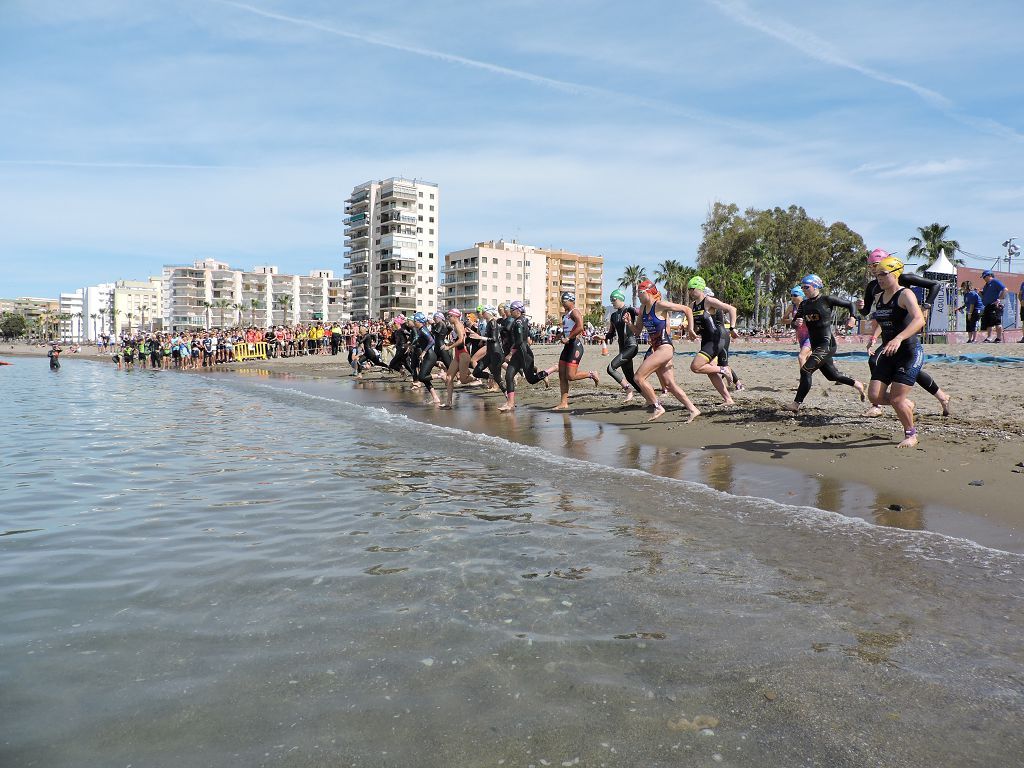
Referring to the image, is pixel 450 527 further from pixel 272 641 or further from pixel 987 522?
pixel 987 522

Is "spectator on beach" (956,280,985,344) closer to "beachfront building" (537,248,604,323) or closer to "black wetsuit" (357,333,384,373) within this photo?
"black wetsuit" (357,333,384,373)

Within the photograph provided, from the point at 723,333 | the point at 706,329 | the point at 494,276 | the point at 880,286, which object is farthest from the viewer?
the point at 494,276

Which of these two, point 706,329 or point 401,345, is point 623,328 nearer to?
point 706,329

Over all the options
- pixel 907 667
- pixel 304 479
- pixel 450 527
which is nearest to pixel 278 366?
pixel 304 479

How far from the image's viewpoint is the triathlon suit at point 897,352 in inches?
273

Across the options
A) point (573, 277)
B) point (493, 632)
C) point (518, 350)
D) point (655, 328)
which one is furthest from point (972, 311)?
point (573, 277)

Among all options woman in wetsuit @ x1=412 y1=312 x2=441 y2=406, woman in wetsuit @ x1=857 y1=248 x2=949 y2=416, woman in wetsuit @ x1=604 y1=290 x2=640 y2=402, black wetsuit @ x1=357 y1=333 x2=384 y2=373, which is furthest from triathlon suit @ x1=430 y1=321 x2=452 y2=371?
woman in wetsuit @ x1=857 y1=248 x2=949 y2=416

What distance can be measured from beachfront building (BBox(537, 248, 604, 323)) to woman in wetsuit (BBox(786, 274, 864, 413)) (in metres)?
129

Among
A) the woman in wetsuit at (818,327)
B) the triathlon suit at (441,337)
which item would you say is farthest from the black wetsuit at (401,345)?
the woman in wetsuit at (818,327)

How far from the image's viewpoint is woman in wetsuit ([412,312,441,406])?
14.7 metres

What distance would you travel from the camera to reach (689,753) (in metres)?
2.12

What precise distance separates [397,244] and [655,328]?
109459mm

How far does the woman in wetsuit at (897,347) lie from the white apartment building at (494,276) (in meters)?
114

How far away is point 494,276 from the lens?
409 ft
